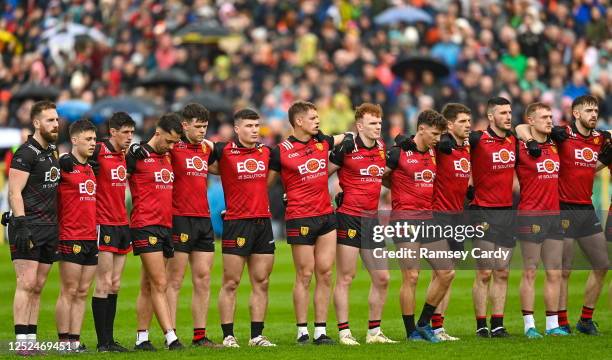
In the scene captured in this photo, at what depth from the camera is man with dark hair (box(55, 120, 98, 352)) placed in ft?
50.5

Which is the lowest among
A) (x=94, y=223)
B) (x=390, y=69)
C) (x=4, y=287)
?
(x=4, y=287)

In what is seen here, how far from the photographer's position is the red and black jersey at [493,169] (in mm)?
16766

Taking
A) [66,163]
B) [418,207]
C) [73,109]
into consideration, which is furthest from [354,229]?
[73,109]

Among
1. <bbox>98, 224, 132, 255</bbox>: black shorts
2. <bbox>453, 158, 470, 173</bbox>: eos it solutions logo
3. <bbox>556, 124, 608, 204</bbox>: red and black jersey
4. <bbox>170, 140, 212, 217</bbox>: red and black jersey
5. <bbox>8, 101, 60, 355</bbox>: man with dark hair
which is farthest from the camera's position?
<bbox>556, 124, 608, 204</bbox>: red and black jersey

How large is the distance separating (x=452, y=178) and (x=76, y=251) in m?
4.57

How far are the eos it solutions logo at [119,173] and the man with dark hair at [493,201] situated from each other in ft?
13.8

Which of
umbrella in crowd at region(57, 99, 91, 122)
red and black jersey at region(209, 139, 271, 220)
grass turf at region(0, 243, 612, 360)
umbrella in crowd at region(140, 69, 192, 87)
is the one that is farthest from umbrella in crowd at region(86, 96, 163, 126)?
red and black jersey at region(209, 139, 271, 220)

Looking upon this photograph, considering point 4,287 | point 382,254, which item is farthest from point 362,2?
point 382,254

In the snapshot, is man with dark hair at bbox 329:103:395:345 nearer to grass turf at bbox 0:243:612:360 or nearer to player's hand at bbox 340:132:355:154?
player's hand at bbox 340:132:355:154

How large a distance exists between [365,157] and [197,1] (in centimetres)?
2202

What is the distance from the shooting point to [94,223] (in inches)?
611

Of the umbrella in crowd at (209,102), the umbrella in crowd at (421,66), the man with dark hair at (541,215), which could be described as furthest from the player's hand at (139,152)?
the umbrella in crowd at (421,66)

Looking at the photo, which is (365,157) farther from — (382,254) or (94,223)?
(94,223)

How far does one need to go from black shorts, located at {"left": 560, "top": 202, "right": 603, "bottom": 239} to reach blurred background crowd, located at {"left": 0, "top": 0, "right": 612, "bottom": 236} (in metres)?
11.6
